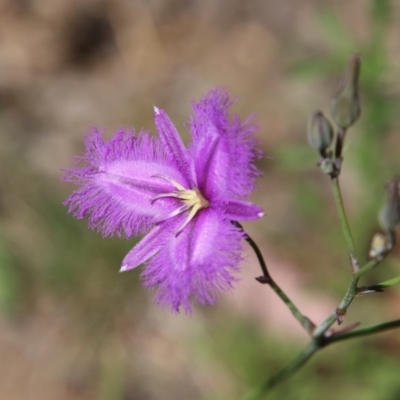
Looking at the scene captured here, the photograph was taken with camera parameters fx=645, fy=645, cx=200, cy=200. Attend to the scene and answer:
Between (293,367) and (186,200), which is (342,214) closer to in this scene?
(186,200)

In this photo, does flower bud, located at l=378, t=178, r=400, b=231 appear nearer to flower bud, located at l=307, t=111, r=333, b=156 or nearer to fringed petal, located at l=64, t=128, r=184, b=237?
flower bud, located at l=307, t=111, r=333, b=156

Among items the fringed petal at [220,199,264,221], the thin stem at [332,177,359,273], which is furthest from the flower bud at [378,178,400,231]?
the fringed petal at [220,199,264,221]

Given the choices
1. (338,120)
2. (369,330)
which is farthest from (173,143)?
(369,330)

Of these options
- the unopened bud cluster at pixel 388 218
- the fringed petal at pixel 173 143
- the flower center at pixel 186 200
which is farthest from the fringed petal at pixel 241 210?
the unopened bud cluster at pixel 388 218

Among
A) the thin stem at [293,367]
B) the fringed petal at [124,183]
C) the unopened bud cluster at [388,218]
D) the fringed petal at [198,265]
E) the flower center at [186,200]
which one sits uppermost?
the fringed petal at [124,183]

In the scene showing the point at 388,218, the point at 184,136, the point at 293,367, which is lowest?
the point at 293,367

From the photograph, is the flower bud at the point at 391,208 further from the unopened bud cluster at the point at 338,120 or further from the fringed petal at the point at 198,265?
the fringed petal at the point at 198,265
